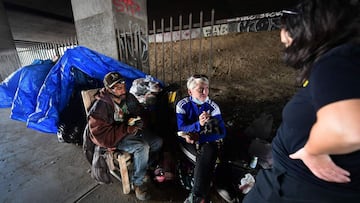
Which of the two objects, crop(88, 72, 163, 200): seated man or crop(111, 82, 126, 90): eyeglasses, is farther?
crop(111, 82, 126, 90): eyeglasses

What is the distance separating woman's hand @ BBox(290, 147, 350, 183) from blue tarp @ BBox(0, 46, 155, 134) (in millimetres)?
2605

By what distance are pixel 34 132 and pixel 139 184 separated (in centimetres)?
293

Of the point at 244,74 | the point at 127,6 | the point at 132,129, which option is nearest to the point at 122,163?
the point at 132,129

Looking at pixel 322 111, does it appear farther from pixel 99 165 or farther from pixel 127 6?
pixel 127 6

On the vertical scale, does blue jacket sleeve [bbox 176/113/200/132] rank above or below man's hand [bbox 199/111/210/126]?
below

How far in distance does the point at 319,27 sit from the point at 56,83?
311 centimetres

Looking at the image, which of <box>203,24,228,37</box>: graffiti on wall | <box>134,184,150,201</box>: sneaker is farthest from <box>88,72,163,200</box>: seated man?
<box>203,24,228,37</box>: graffiti on wall

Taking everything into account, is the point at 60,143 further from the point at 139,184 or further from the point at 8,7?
the point at 8,7

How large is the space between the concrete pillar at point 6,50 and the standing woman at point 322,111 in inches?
358

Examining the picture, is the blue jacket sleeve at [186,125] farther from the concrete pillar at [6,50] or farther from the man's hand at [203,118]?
the concrete pillar at [6,50]

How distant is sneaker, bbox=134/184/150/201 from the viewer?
1.95 m

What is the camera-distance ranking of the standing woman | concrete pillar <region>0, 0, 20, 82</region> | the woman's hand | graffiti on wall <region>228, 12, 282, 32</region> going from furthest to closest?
graffiti on wall <region>228, 12, 282, 32</region>
concrete pillar <region>0, 0, 20, 82</region>
the woman's hand
the standing woman

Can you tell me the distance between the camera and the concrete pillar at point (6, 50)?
6.50 meters

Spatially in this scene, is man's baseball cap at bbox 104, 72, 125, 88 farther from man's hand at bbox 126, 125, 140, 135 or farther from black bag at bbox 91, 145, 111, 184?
black bag at bbox 91, 145, 111, 184
